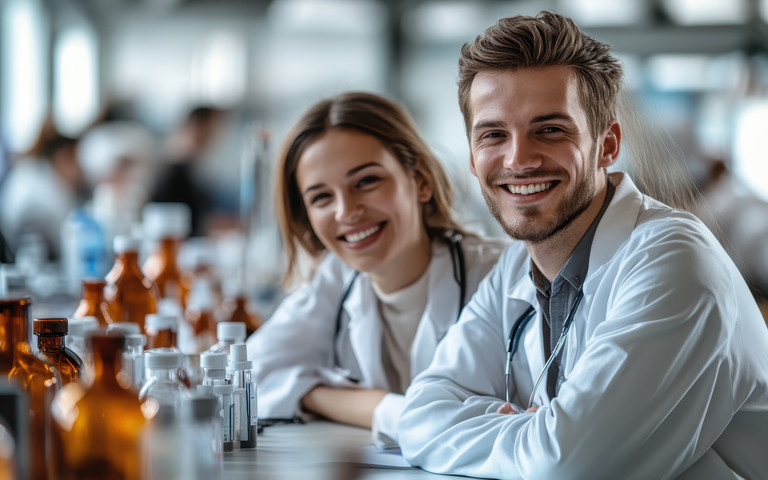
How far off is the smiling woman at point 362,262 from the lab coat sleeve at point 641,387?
1.81ft

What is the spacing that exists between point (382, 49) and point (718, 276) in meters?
7.19

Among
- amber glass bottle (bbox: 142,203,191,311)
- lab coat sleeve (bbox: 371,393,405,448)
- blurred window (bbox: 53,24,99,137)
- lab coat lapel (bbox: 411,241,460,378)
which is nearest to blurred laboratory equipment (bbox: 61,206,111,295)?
Result: amber glass bottle (bbox: 142,203,191,311)

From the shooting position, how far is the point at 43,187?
17.6 ft

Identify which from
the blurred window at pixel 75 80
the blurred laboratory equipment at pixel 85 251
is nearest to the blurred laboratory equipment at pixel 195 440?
the blurred laboratory equipment at pixel 85 251

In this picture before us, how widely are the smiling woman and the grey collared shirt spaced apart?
0.36 metres

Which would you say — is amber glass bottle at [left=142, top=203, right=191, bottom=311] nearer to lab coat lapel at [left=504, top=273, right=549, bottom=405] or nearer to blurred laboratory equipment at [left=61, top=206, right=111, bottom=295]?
blurred laboratory equipment at [left=61, top=206, right=111, bottom=295]

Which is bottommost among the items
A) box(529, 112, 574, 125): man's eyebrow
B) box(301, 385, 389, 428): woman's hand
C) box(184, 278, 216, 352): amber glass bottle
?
box(301, 385, 389, 428): woman's hand

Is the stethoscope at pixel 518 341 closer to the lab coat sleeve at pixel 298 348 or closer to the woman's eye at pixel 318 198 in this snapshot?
the lab coat sleeve at pixel 298 348

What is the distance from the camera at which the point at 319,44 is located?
26.5 feet

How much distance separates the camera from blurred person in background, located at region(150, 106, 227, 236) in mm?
5719

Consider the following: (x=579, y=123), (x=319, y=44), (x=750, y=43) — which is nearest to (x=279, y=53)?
(x=319, y=44)

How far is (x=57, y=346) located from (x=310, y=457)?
0.41 m

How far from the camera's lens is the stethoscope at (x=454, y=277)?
5.99 feet

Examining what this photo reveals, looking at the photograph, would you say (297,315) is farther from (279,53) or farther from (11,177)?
(279,53)
